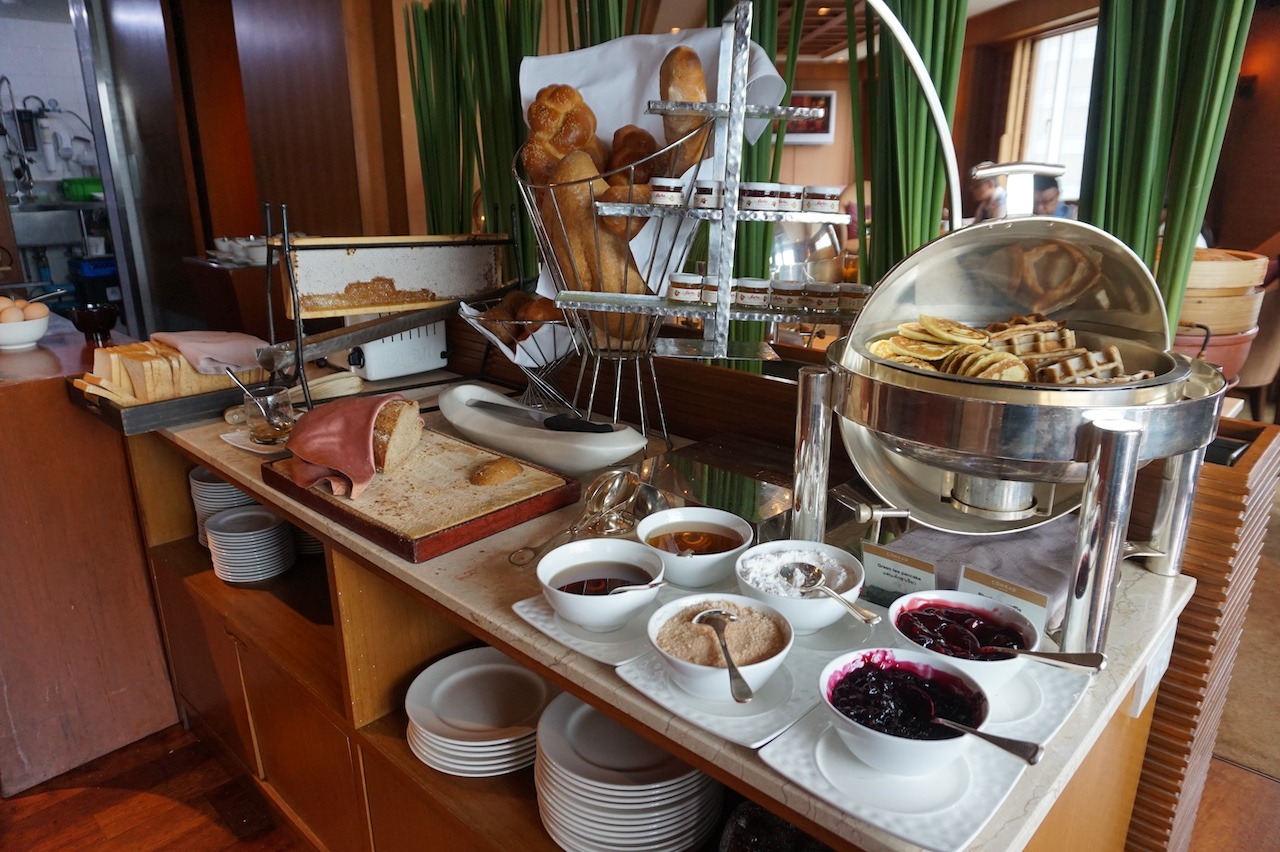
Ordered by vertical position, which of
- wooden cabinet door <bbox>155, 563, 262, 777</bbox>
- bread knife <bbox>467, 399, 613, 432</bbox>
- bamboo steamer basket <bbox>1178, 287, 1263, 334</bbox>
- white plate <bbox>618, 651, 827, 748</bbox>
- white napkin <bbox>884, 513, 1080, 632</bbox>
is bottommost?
wooden cabinet door <bbox>155, 563, 262, 777</bbox>

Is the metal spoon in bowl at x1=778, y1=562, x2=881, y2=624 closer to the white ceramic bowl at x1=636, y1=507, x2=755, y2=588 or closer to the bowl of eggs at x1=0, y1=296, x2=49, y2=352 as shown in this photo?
the white ceramic bowl at x1=636, y1=507, x2=755, y2=588

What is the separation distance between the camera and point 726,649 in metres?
0.61

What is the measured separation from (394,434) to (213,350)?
567 mm

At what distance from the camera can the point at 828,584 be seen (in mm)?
709

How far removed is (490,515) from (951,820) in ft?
1.92

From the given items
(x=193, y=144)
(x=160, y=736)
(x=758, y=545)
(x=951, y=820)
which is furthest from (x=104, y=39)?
(x=951, y=820)

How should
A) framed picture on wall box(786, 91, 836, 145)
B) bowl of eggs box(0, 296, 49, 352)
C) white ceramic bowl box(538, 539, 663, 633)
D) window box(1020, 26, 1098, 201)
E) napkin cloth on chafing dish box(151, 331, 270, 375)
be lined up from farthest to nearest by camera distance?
framed picture on wall box(786, 91, 836, 145) < window box(1020, 26, 1098, 201) < bowl of eggs box(0, 296, 49, 352) < napkin cloth on chafing dish box(151, 331, 270, 375) < white ceramic bowl box(538, 539, 663, 633)

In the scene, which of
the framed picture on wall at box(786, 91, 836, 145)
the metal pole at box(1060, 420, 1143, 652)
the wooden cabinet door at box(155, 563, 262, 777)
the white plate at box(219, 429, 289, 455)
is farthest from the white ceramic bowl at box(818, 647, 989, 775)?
the framed picture on wall at box(786, 91, 836, 145)

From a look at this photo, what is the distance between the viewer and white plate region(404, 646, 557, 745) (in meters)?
1.00

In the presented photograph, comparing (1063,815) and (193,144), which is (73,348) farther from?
(193,144)

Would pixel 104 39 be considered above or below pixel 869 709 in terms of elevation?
above

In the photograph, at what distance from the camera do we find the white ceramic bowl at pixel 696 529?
2.48 ft

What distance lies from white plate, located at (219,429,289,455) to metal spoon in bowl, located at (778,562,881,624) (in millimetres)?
809

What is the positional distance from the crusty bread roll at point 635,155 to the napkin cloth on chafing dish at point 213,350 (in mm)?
746
